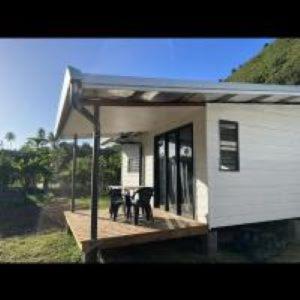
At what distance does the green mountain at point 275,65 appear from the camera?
69.9 ft

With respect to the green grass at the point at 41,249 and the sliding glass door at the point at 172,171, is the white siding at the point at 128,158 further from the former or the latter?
the green grass at the point at 41,249

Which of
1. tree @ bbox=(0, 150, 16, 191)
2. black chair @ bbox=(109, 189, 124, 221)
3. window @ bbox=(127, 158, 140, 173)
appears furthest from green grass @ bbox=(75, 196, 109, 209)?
tree @ bbox=(0, 150, 16, 191)

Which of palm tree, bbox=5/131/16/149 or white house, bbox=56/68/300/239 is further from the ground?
palm tree, bbox=5/131/16/149

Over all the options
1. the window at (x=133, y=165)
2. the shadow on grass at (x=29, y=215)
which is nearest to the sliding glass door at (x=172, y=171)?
the window at (x=133, y=165)

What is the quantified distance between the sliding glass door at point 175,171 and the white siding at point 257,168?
766mm

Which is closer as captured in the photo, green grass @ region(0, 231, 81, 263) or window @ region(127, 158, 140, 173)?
green grass @ region(0, 231, 81, 263)

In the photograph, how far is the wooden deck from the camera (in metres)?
6.22

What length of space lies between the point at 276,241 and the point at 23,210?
10745 millimetres

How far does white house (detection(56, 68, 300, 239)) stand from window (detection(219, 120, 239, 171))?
2 centimetres

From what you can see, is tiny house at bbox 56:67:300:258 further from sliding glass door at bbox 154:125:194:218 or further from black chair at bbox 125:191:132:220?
black chair at bbox 125:191:132:220
